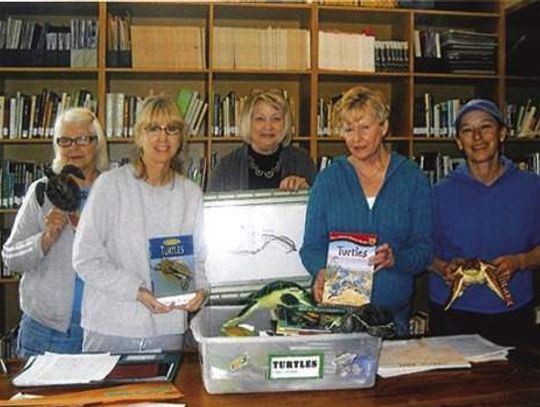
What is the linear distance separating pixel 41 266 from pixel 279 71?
85.8 inches

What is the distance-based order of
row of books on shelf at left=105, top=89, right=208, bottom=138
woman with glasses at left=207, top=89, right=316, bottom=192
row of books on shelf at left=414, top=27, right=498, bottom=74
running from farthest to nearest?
1. row of books on shelf at left=414, top=27, right=498, bottom=74
2. row of books on shelf at left=105, top=89, right=208, bottom=138
3. woman with glasses at left=207, top=89, right=316, bottom=192

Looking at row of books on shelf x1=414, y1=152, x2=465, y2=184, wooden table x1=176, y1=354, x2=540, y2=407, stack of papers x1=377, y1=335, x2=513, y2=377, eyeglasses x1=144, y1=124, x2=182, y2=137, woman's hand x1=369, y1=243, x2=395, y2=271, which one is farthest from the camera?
row of books on shelf x1=414, y1=152, x2=465, y2=184

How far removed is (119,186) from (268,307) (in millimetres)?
668

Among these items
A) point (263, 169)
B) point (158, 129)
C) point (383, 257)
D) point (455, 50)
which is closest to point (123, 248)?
point (158, 129)

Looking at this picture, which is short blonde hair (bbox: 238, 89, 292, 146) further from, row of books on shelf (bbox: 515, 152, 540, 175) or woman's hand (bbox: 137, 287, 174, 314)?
row of books on shelf (bbox: 515, 152, 540, 175)

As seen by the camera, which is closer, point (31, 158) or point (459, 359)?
point (459, 359)

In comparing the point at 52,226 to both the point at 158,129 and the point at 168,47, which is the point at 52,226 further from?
the point at 168,47

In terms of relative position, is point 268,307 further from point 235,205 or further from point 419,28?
point 419,28

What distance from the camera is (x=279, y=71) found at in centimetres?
384

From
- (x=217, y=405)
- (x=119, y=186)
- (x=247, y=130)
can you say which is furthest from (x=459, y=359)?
(x=247, y=130)

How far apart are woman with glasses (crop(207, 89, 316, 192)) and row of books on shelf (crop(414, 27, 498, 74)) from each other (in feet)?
5.82

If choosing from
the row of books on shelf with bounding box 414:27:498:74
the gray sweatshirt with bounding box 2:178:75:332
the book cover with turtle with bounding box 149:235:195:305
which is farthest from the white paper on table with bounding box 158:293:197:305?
the row of books on shelf with bounding box 414:27:498:74

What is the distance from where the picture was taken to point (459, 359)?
1.64 meters

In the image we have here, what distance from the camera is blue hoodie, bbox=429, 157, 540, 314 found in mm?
2312
